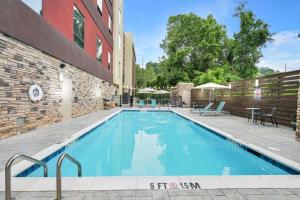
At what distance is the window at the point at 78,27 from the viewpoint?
11.9m

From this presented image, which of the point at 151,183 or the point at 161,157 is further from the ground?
the point at 151,183

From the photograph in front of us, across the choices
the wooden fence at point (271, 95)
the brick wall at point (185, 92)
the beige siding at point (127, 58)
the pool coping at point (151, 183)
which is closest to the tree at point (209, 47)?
the brick wall at point (185, 92)

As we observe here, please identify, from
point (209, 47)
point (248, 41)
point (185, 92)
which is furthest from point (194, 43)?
point (185, 92)

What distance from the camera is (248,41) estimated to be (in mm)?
29422

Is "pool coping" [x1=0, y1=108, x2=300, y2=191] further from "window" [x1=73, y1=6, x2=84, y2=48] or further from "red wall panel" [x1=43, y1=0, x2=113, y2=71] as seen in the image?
"window" [x1=73, y1=6, x2=84, y2=48]

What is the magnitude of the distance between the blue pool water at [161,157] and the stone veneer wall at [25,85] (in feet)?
5.90

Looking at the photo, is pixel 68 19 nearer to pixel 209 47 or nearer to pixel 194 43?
pixel 209 47

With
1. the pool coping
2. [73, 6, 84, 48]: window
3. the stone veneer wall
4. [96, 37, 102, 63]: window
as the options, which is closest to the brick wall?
[96, 37, 102, 63]: window

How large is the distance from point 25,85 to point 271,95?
9.94m

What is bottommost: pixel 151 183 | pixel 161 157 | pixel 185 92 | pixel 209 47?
pixel 161 157

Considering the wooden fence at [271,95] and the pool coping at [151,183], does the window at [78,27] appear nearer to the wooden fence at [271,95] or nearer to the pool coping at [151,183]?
the wooden fence at [271,95]

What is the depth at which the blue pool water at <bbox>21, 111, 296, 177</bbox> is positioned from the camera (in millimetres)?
4871

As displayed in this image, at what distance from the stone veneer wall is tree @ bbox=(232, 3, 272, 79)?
2436cm

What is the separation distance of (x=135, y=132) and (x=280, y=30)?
2743cm
